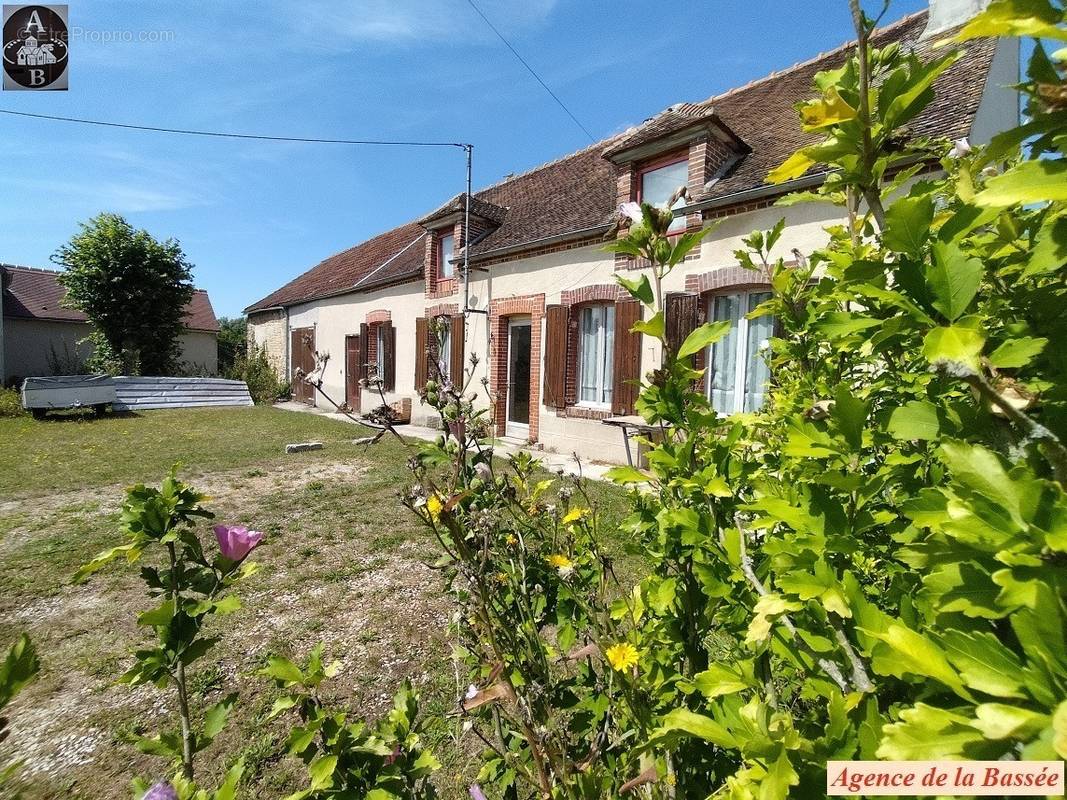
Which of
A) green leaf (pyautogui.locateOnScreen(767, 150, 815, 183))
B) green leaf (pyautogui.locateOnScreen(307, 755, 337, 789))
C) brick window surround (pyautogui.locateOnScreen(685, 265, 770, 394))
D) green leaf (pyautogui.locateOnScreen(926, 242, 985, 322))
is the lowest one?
green leaf (pyautogui.locateOnScreen(307, 755, 337, 789))

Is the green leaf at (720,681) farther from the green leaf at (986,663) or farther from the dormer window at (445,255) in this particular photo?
the dormer window at (445,255)

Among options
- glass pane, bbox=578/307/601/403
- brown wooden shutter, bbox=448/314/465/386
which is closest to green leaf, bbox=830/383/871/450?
glass pane, bbox=578/307/601/403

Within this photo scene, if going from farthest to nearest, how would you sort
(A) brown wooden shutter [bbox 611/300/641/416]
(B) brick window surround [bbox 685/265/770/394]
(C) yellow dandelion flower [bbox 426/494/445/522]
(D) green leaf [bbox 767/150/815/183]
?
(A) brown wooden shutter [bbox 611/300/641/416]
(B) brick window surround [bbox 685/265/770/394]
(C) yellow dandelion flower [bbox 426/494/445/522]
(D) green leaf [bbox 767/150/815/183]

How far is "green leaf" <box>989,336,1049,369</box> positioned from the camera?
504mm

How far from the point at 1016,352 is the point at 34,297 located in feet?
95.9

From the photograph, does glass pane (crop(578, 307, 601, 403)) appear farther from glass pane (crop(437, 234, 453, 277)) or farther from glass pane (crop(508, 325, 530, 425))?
glass pane (crop(437, 234, 453, 277))

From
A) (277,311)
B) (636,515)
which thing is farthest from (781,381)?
(277,311)

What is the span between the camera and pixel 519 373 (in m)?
9.67

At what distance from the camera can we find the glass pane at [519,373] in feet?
31.5

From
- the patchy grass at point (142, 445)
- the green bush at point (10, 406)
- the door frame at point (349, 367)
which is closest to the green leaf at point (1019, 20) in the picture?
the patchy grass at point (142, 445)

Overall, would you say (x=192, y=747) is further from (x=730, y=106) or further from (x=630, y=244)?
(x=730, y=106)

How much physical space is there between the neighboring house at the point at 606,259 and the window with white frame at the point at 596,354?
0.02 metres

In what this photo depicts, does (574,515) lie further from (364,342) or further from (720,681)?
(364,342)

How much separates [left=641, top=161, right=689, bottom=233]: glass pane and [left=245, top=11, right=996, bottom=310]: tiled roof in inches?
19.7
